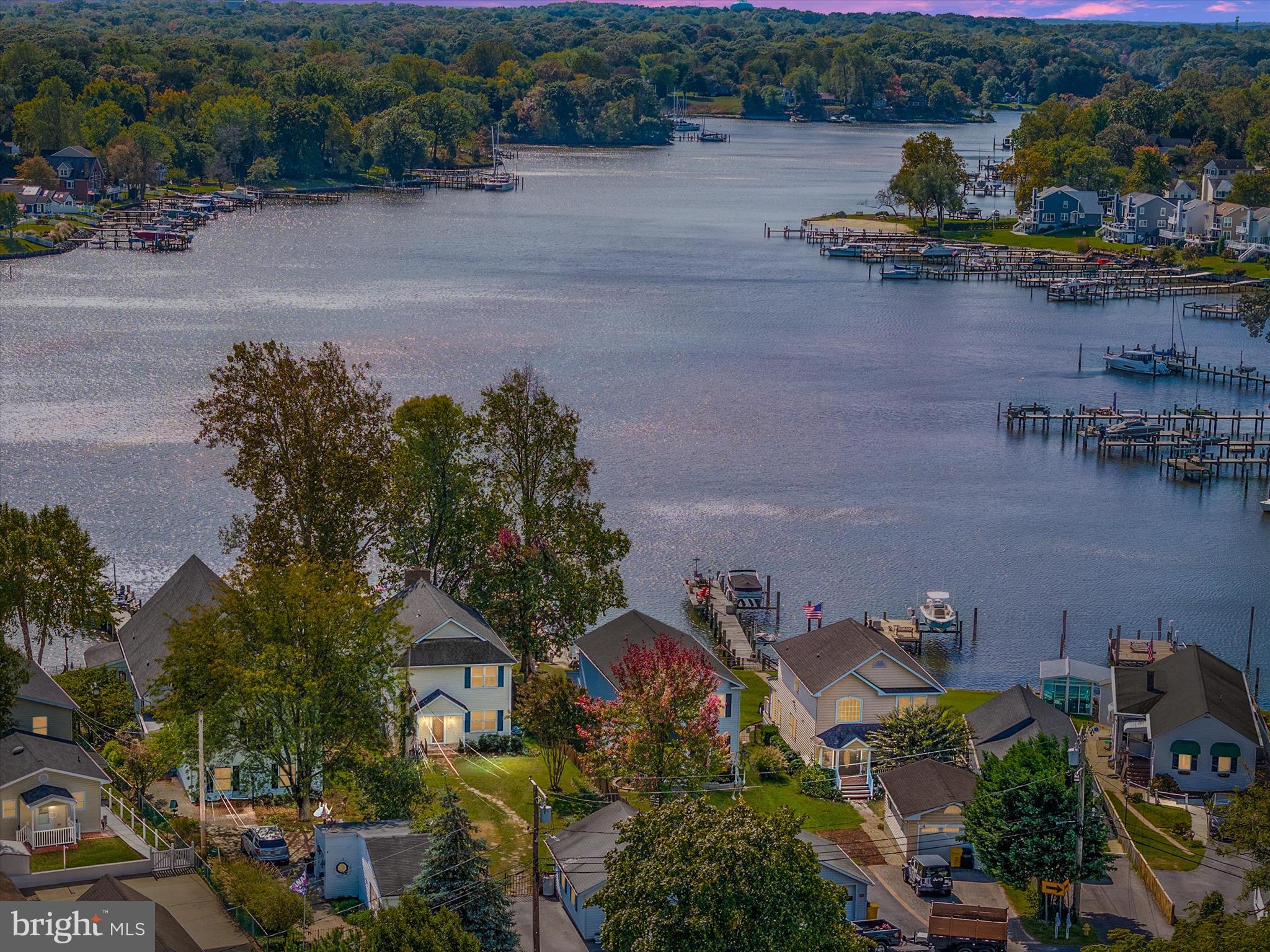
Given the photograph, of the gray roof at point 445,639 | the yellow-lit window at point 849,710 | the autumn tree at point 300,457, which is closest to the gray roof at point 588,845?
the gray roof at point 445,639

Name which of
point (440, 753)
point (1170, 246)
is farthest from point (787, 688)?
point (1170, 246)

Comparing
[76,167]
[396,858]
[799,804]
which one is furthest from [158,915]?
[76,167]

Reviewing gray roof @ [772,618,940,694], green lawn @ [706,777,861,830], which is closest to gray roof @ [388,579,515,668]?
green lawn @ [706,777,861,830]

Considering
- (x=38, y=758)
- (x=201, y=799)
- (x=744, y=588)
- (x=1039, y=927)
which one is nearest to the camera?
(x=1039, y=927)

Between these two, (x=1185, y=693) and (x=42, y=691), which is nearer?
(x=42, y=691)

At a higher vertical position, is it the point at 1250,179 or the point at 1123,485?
the point at 1250,179

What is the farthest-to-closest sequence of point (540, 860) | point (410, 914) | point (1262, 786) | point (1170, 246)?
point (1170, 246), point (1262, 786), point (540, 860), point (410, 914)

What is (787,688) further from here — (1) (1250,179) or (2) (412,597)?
(1) (1250,179)

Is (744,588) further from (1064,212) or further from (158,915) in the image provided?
(1064,212)
